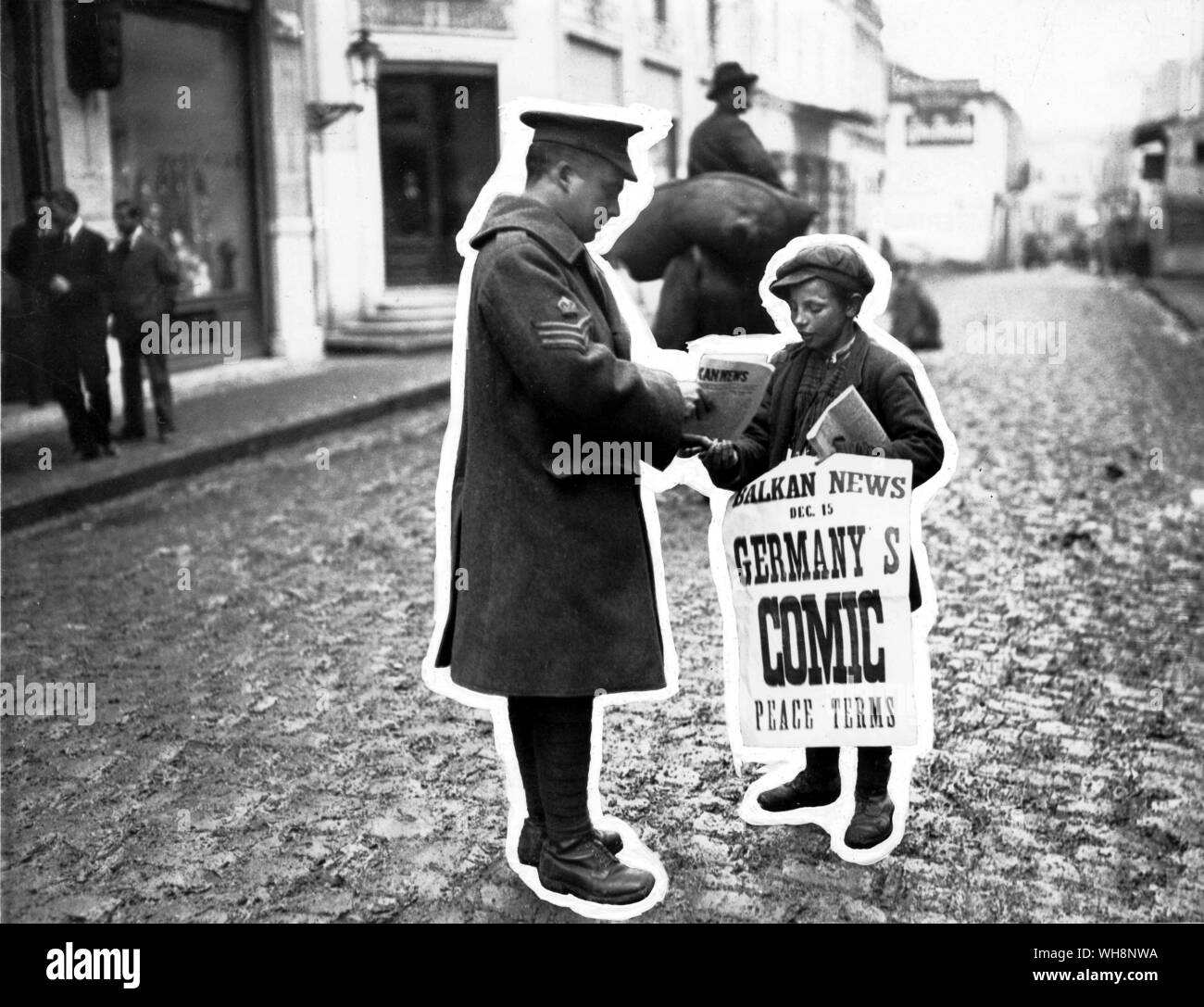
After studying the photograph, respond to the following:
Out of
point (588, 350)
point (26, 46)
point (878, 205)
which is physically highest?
point (26, 46)

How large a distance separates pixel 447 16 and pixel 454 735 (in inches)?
149

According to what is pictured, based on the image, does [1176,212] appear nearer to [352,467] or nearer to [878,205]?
[352,467]

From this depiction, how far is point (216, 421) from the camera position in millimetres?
9836

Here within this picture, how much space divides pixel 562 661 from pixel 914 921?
96 centimetres

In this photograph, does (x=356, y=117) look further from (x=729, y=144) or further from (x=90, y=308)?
(x=90, y=308)

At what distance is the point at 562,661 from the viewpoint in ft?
10.1

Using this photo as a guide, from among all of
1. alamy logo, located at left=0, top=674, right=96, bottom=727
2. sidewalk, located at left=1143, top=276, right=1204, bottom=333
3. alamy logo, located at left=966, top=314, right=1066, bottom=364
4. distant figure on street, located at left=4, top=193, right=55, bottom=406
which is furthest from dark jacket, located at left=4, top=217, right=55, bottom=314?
sidewalk, located at left=1143, top=276, right=1204, bottom=333

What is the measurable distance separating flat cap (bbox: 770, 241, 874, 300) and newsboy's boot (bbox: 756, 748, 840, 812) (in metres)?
1.09

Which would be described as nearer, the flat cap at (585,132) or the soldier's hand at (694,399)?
the flat cap at (585,132)

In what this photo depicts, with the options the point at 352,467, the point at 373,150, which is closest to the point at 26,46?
the point at 352,467

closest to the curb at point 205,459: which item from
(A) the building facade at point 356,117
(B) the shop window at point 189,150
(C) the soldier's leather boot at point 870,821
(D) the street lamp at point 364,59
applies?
(A) the building facade at point 356,117

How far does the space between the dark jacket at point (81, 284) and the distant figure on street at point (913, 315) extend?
4.75 metres

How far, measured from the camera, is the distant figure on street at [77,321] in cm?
841

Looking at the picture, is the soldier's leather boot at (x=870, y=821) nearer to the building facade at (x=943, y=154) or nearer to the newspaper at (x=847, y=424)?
the newspaper at (x=847, y=424)
